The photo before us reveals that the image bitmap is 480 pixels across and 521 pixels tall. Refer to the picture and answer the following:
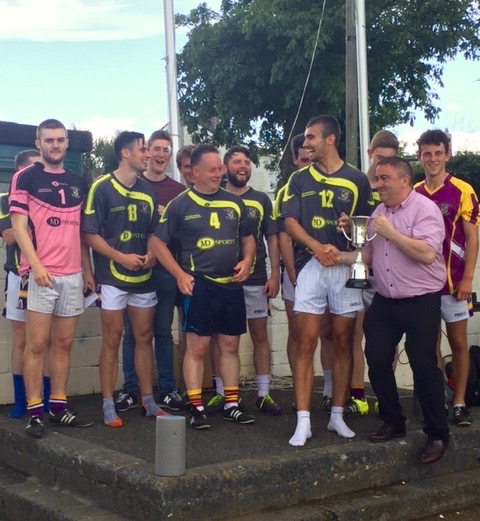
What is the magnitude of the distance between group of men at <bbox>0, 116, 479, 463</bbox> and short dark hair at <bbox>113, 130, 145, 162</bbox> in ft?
0.05

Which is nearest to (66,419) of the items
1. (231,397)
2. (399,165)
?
(231,397)

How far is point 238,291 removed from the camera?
6398 millimetres

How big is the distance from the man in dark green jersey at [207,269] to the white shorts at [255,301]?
1.62 ft

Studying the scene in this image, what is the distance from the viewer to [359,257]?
18.9ft

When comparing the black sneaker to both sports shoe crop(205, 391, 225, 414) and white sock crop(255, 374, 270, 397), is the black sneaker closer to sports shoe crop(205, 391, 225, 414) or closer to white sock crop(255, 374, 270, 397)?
sports shoe crop(205, 391, 225, 414)

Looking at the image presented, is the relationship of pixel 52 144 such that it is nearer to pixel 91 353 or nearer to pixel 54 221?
pixel 54 221

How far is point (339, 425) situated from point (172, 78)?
610 centimetres

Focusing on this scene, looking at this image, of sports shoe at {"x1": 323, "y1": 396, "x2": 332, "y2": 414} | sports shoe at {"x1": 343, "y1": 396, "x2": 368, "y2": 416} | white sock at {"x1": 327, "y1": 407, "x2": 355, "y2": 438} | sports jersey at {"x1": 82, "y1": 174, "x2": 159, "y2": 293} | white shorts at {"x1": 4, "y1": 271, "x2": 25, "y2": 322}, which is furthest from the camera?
sports shoe at {"x1": 323, "y1": 396, "x2": 332, "y2": 414}

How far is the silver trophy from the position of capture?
5637mm

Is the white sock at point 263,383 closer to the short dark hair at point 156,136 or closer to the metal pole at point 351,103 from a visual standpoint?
the short dark hair at point 156,136

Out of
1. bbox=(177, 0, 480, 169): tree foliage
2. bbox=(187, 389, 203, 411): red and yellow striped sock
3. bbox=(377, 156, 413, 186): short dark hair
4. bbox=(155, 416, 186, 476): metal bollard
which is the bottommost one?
bbox=(187, 389, 203, 411): red and yellow striped sock

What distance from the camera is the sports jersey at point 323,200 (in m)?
5.95

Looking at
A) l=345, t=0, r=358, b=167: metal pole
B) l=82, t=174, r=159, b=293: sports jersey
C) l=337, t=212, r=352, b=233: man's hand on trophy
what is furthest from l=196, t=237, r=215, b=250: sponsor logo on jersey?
l=345, t=0, r=358, b=167: metal pole

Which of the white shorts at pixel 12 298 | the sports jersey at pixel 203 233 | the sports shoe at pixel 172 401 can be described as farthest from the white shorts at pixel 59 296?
the sports shoe at pixel 172 401
